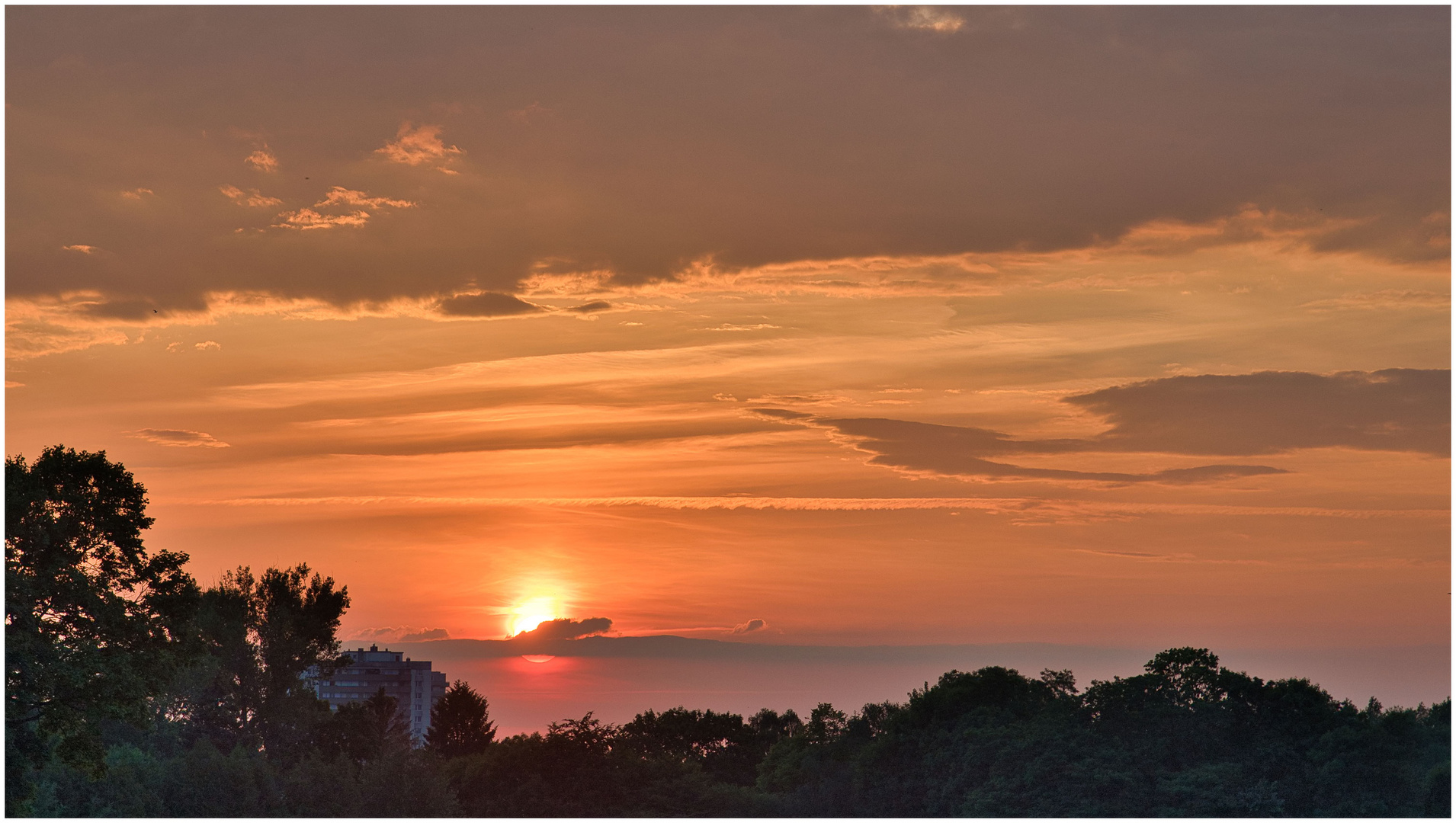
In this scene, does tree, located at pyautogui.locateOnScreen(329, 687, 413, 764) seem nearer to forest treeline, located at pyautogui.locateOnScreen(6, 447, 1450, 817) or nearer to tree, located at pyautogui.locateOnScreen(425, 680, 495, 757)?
forest treeline, located at pyautogui.locateOnScreen(6, 447, 1450, 817)

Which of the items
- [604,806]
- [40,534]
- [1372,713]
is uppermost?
[40,534]

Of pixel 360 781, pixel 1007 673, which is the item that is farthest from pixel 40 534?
pixel 1007 673

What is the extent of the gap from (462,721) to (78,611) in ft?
300

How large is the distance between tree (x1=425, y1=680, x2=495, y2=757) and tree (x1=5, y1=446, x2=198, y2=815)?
87.4 metres

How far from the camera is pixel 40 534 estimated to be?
108 feet

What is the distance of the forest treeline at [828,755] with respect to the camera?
54188mm

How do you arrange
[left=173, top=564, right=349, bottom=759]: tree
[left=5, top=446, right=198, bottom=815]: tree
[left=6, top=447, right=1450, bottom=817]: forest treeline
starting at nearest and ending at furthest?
1. [left=5, top=446, right=198, bottom=815]: tree
2. [left=6, top=447, right=1450, bottom=817]: forest treeline
3. [left=173, top=564, right=349, bottom=759]: tree

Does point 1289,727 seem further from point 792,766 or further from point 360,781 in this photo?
point 360,781

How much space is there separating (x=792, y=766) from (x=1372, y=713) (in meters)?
31.6

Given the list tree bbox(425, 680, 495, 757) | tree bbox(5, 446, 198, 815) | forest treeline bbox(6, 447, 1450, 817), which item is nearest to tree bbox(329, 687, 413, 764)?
forest treeline bbox(6, 447, 1450, 817)

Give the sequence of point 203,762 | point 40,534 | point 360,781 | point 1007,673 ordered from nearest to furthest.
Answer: point 40,534
point 203,762
point 360,781
point 1007,673

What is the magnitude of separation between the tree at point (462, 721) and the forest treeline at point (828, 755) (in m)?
46.5

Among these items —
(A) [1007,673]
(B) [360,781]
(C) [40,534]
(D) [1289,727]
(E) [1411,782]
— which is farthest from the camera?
(A) [1007,673]

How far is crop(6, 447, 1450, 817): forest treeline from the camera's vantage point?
178 feet
